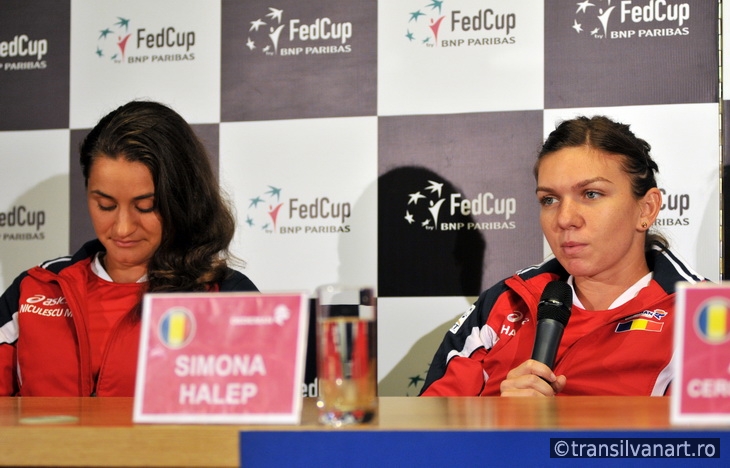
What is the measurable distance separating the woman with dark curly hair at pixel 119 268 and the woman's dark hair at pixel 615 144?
2.59ft

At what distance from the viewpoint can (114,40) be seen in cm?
259

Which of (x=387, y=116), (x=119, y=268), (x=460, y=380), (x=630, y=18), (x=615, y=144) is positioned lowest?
(x=460, y=380)

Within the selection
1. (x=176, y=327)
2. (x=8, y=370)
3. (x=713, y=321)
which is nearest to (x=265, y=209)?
(x=8, y=370)

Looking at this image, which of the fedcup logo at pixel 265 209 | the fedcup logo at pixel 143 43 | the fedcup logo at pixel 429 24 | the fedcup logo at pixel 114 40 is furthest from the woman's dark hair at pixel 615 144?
the fedcup logo at pixel 114 40

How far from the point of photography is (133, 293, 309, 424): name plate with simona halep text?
0.79 metres

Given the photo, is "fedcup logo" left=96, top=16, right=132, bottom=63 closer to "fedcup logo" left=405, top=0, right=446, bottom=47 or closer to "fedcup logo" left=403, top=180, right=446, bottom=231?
"fedcup logo" left=405, top=0, right=446, bottom=47

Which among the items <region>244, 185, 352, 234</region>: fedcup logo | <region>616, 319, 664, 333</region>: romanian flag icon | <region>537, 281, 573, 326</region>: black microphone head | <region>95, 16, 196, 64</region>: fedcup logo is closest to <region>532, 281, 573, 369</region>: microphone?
<region>537, 281, 573, 326</region>: black microphone head

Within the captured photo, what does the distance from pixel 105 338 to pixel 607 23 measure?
1.58 meters

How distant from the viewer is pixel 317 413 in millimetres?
927

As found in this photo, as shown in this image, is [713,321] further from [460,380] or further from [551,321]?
[460,380]

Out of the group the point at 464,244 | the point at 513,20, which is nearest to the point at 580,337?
the point at 464,244

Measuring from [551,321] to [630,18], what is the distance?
1.17 meters

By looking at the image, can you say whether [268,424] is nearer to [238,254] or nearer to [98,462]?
[98,462]

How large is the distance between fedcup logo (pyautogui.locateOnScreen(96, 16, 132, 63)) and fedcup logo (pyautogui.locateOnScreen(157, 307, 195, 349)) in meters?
1.95
